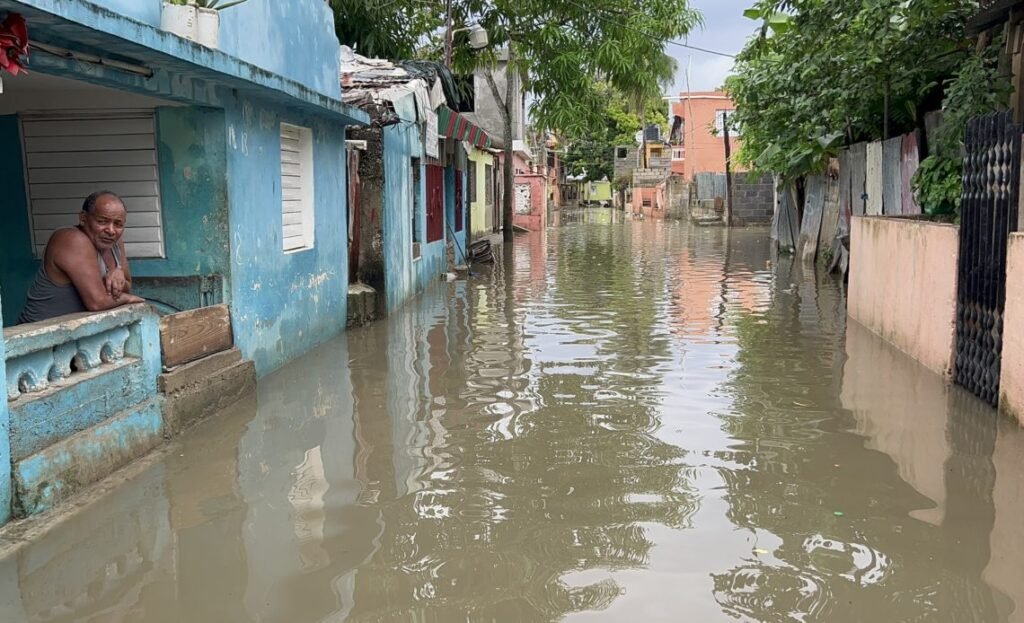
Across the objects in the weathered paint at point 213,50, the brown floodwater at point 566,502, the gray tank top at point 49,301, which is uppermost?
the weathered paint at point 213,50

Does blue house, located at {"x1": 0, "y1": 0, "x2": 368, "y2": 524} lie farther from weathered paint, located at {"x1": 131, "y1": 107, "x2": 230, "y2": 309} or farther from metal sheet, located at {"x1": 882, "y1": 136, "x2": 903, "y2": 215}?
metal sheet, located at {"x1": 882, "y1": 136, "x2": 903, "y2": 215}

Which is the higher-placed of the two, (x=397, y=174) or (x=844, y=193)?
(x=397, y=174)

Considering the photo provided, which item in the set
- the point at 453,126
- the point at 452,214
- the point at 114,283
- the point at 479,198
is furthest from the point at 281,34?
the point at 479,198

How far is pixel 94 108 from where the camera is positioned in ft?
22.0

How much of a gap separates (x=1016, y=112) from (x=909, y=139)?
470 cm

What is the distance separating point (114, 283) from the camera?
5617mm

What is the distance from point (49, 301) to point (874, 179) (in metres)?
11.5

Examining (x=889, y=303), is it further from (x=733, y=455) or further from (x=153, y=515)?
(x=153, y=515)

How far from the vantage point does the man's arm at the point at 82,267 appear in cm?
538

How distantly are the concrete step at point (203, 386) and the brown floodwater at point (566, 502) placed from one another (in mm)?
151

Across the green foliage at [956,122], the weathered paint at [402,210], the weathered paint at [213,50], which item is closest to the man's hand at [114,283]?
the weathered paint at [213,50]

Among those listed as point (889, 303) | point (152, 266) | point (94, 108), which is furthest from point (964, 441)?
point (94, 108)

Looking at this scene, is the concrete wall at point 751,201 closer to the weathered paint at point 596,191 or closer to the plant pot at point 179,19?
the plant pot at point 179,19

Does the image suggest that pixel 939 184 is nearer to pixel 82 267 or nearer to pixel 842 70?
pixel 842 70
